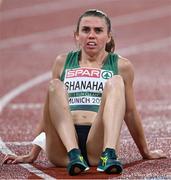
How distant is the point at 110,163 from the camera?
19.5 feet

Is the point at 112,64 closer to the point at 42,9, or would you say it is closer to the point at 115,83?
the point at 115,83

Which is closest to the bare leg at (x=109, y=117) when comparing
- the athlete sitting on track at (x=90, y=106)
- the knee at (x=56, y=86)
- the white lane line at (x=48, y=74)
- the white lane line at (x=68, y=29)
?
the athlete sitting on track at (x=90, y=106)

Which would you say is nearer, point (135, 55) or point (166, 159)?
point (166, 159)

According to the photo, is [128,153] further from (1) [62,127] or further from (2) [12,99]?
(2) [12,99]

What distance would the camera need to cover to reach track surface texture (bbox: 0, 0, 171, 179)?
6.60m

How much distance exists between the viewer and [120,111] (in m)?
6.11

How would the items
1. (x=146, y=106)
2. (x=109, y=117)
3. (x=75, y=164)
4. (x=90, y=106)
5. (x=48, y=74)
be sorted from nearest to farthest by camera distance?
(x=75, y=164) → (x=109, y=117) → (x=90, y=106) → (x=146, y=106) → (x=48, y=74)

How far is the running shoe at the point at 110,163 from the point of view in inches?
234

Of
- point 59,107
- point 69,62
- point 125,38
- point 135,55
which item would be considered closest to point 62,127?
point 59,107

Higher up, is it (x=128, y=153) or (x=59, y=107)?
(x=59, y=107)

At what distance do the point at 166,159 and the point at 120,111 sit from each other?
83 centimetres

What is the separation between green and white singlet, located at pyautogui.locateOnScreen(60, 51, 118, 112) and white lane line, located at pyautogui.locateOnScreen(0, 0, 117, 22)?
42.0 feet

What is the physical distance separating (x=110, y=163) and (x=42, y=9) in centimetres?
1518

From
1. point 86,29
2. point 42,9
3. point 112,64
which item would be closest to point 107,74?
point 112,64
